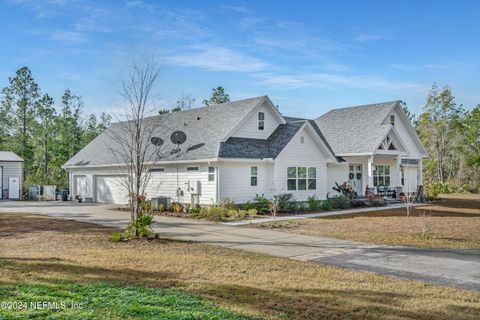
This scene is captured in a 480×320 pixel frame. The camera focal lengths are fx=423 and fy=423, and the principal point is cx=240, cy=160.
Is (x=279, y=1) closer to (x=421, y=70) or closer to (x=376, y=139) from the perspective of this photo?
(x=421, y=70)

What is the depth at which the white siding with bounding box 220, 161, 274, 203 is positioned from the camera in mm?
23297

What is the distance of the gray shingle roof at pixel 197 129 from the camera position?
956 inches

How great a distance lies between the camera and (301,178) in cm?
2612

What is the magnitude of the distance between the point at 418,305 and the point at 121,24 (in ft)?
48.5

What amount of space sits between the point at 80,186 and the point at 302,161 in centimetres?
1875

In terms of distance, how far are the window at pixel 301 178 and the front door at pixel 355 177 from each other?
5.84 meters

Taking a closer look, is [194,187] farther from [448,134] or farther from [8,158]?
[448,134]

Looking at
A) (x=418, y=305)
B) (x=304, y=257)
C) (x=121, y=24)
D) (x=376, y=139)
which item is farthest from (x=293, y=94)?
(x=418, y=305)

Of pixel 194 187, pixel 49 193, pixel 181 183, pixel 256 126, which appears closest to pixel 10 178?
pixel 49 193

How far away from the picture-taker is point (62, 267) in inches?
352

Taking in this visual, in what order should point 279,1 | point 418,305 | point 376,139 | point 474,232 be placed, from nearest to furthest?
1. point 418,305
2. point 474,232
3. point 279,1
4. point 376,139

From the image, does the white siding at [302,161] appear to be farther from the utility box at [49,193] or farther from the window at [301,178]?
the utility box at [49,193]

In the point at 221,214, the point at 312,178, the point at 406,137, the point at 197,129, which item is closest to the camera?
the point at 221,214

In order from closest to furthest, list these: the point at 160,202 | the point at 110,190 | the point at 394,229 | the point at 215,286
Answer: the point at 215,286
the point at 394,229
the point at 160,202
the point at 110,190
